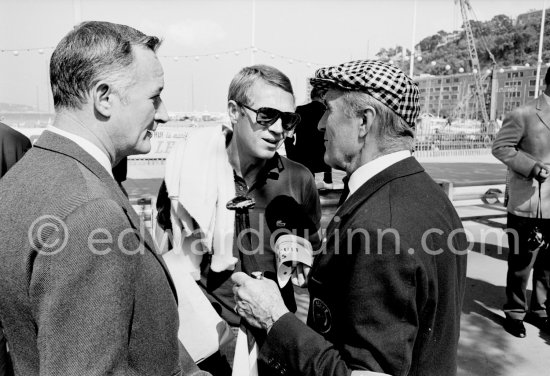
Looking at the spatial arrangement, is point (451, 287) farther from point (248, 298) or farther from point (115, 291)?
point (115, 291)

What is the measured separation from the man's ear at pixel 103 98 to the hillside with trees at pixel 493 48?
204 feet

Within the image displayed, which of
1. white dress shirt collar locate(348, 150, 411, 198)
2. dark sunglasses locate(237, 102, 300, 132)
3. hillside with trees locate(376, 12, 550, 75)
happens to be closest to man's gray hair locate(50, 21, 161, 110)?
white dress shirt collar locate(348, 150, 411, 198)

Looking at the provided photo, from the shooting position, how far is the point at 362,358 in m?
1.42

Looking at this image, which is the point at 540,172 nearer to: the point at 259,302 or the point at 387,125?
the point at 387,125

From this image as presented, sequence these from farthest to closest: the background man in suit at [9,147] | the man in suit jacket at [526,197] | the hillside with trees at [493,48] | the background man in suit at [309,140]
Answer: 1. the hillside with trees at [493,48]
2. the background man in suit at [309,140]
3. the man in suit jacket at [526,197]
4. the background man in suit at [9,147]

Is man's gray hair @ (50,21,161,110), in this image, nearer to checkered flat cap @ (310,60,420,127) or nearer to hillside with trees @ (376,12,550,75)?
checkered flat cap @ (310,60,420,127)

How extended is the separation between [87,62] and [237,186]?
4.88 feet

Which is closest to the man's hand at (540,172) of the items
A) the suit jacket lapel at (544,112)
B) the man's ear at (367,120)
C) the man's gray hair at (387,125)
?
the suit jacket lapel at (544,112)

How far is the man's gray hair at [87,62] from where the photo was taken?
1.35m

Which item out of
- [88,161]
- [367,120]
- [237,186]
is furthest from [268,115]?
[88,161]

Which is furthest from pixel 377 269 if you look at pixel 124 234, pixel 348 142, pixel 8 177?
pixel 8 177

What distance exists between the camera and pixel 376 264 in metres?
1.41

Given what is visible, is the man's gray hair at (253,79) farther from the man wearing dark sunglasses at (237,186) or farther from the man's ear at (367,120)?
the man's ear at (367,120)

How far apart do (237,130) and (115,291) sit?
179 cm
